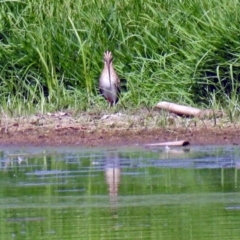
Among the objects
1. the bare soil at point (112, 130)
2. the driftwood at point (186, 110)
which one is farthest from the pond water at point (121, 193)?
the driftwood at point (186, 110)

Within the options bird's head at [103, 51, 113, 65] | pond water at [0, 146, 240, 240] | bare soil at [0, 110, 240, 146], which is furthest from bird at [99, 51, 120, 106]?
pond water at [0, 146, 240, 240]

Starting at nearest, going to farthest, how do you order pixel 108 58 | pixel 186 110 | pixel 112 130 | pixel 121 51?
1. pixel 112 130
2. pixel 186 110
3. pixel 108 58
4. pixel 121 51

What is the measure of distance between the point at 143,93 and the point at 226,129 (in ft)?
5.31

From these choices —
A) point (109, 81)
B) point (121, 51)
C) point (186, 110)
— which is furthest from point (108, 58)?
point (186, 110)

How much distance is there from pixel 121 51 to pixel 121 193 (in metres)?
5.18

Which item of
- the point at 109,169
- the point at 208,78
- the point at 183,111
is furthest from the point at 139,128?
the point at 109,169

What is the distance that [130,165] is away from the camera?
26.5 ft

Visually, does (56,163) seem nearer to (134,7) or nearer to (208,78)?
(208,78)

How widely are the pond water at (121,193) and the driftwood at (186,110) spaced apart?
1.11 meters

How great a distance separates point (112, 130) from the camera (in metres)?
9.96

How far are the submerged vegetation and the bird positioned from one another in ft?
0.36

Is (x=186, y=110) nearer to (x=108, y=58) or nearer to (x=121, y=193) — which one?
(x=108, y=58)

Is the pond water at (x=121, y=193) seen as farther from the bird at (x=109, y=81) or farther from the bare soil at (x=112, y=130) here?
the bird at (x=109, y=81)

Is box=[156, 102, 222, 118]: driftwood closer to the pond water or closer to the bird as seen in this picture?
the bird
